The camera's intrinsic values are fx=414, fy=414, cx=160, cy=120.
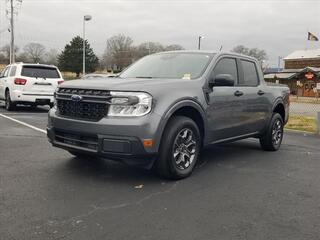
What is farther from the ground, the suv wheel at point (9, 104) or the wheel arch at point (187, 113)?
the wheel arch at point (187, 113)

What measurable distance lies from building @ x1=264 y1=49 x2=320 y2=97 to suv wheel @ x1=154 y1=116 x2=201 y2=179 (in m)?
47.2

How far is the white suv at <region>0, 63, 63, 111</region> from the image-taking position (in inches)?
540

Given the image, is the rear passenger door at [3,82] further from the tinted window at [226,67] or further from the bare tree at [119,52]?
the bare tree at [119,52]

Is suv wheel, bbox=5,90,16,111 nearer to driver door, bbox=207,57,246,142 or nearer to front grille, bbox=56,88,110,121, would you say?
front grille, bbox=56,88,110,121

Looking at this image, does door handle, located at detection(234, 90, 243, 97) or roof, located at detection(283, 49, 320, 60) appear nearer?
door handle, located at detection(234, 90, 243, 97)

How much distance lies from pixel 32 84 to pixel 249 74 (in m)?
8.74

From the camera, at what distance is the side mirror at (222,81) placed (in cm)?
579

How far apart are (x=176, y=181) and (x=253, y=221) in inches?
58.9

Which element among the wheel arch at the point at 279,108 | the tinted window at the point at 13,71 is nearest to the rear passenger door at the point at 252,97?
the wheel arch at the point at 279,108

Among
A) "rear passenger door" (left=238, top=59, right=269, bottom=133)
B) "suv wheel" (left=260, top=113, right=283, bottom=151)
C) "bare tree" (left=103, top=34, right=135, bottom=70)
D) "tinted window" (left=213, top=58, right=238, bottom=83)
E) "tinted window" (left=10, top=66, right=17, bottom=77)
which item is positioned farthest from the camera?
"bare tree" (left=103, top=34, right=135, bottom=70)

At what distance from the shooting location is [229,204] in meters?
4.48

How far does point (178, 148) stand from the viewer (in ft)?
17.5

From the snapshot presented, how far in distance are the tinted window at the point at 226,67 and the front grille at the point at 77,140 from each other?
6.99 ft

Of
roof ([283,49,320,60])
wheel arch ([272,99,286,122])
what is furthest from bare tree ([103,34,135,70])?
wheel arch ([272,99,286,122])
